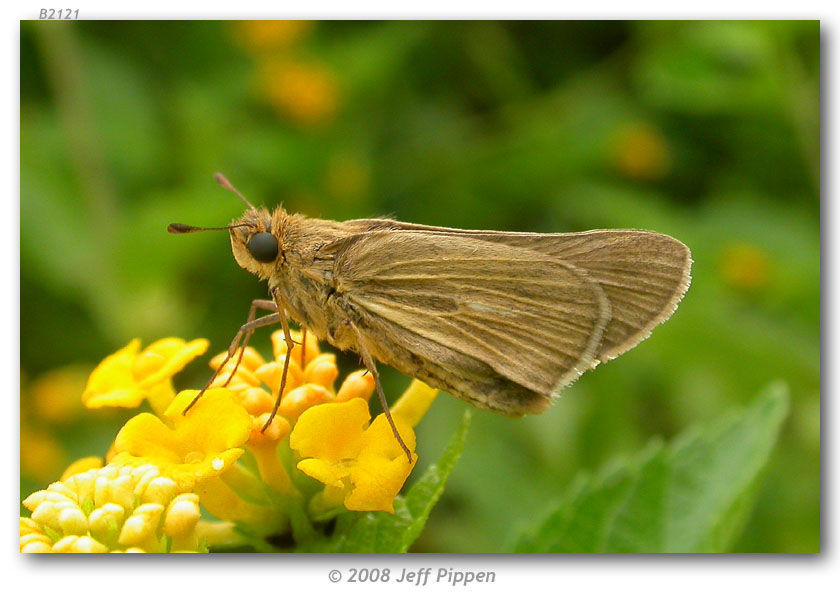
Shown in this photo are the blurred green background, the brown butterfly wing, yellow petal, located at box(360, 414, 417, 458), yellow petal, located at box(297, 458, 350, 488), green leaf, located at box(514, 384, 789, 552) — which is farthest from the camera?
the blurred green background

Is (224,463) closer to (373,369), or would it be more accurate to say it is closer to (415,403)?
(373,369)

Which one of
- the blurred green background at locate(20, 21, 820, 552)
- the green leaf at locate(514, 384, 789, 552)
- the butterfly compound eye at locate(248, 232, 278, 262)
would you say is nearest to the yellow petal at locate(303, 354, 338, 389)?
the butterfly compound eye at locate(248, 232, 278, 262)

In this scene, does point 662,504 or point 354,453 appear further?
point 662,504

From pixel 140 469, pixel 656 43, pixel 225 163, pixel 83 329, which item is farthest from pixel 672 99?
pixel 140 469

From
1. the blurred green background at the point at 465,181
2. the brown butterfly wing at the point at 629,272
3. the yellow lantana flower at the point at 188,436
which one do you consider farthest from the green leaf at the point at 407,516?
the blurred green background at the point at 465,181

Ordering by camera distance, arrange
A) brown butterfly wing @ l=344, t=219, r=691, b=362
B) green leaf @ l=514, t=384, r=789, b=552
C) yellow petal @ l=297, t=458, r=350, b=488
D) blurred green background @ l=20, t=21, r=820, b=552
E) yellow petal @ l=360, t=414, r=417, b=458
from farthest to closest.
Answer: blurred green background @ l=20, t=21, r=820, b=552
green leaf @ l=514, t=384, r=789, b=552
brown butterfly wing @ l=344, t=219, r=691, b=362
yellow petal @ l=360, t=414, r=417, b=458
yellow petal @ l=297, t=458, r=350, b=488

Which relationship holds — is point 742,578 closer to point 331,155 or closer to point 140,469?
point 140,469

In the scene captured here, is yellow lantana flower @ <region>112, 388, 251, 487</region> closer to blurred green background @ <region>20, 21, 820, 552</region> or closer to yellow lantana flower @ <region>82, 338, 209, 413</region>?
yellow lantana flower @ <region>82, 338, 209, 413</region>

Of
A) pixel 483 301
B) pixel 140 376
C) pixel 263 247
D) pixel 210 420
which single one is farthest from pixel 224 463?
pixel 483 301
